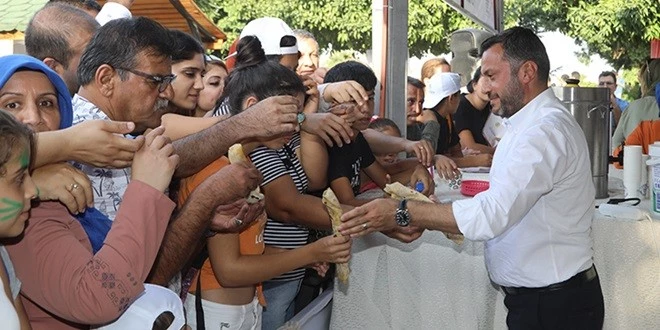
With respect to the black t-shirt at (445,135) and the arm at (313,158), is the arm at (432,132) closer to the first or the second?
the black t-shirt at (445,135)

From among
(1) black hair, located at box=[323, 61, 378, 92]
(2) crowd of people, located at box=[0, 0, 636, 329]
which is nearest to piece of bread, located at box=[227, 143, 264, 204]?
(2) crowd of people, located at box=[0, 0, 636, 329]

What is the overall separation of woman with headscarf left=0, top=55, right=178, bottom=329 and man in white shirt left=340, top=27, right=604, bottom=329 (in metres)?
1.19

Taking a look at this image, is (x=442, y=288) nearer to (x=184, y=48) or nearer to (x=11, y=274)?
(x=184, y=48)

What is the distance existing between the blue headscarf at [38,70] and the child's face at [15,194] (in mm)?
452

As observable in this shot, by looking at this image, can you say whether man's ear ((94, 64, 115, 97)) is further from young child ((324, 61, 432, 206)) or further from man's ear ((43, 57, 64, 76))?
young child ((324, 61, 432, 206))

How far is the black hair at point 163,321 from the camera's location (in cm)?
178

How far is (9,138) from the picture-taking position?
1486 mm

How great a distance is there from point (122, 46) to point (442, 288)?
188 centimetres

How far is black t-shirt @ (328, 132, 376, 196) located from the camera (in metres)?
3.51

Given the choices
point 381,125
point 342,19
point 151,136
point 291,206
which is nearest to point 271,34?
point 381,125

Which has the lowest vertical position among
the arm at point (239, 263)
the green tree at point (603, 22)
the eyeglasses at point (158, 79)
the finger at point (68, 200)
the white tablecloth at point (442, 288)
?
the white tablecloth at point (442, 288)

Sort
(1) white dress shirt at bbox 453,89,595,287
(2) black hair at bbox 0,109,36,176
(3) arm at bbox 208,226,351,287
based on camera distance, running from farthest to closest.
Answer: (1) white dress shirt at bbox 453,89,595,287 < (3) arm at bbox 208,226,351,287 < (2) black hair at bbox 0,109,36,176

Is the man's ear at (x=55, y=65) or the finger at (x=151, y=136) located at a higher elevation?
the man's ear at (x=55, y=65)

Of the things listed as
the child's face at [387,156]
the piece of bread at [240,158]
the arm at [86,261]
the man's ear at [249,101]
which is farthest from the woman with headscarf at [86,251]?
the child's face at [387,156]
